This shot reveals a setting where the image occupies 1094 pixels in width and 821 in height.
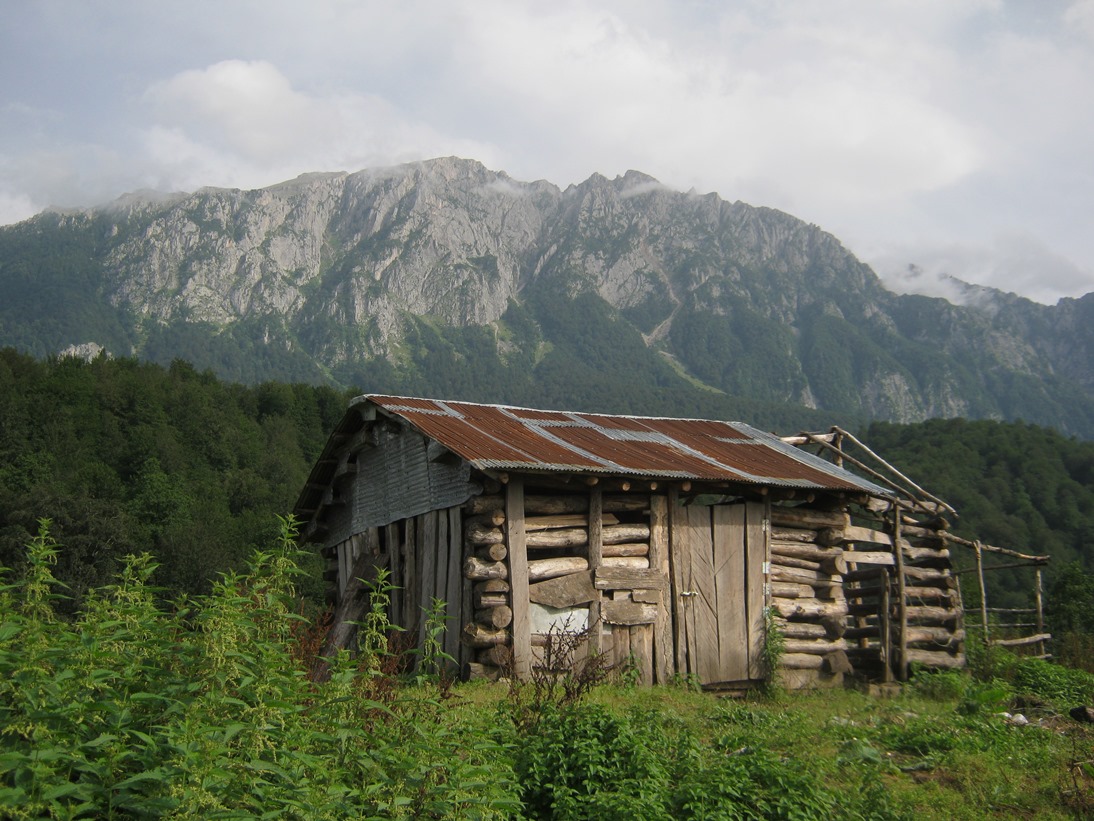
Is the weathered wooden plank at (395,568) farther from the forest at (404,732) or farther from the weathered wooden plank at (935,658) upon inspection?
the weathered wooden plank at (935,658)

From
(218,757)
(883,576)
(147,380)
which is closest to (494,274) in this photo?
(147,380)

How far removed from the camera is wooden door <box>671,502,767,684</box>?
14531 millimetres

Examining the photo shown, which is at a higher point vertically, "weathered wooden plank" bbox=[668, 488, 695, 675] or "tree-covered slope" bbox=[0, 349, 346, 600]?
"tree-covered slope" bbox=[0, 349, 346, 600]

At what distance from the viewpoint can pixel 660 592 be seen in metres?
14.3

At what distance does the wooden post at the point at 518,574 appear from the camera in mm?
12680

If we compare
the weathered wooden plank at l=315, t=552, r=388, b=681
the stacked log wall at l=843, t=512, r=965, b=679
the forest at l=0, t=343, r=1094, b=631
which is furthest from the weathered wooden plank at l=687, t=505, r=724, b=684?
the forest at l=0, t=343, r=1094, b=631

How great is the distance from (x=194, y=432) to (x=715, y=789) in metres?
58.8

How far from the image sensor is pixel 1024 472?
210ft

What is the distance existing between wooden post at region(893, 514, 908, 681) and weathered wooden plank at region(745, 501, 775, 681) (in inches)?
128

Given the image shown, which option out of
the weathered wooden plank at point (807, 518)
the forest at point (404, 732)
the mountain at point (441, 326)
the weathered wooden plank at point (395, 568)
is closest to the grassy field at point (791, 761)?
the forest at point (404, 732)

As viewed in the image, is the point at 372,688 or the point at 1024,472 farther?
the point at 1024,472

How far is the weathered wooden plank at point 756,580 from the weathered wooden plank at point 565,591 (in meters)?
3.03

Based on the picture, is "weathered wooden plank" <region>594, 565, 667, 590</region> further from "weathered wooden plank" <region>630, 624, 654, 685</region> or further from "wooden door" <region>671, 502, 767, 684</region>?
"weathered wooden plank" <region>630, 624, 654, 685</region>

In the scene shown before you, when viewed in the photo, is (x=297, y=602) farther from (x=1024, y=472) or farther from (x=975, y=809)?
(x=1024, y=472)
